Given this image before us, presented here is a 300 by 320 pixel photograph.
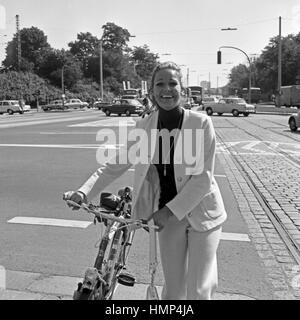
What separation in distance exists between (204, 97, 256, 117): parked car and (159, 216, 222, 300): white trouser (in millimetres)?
35704

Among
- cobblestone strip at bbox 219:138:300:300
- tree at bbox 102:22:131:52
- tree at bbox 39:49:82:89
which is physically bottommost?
cobblestone strip at bbox 219:138:300:300

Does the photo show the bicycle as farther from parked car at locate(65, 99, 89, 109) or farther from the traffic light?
parked car at locate(65, 99, 89, 109)

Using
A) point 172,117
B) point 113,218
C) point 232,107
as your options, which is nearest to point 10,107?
point 232,107

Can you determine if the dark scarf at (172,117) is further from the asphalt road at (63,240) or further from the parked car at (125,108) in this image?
the parked car at (125,108)

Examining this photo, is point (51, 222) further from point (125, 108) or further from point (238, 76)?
point (238, 76)

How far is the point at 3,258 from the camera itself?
179 inches

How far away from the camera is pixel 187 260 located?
9.01 ft

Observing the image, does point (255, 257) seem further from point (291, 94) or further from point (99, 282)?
point (291, 94)

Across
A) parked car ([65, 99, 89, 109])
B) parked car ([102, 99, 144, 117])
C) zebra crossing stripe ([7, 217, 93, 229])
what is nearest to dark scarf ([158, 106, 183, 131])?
zebra crossing stripe ([7, 217, 93, 229])

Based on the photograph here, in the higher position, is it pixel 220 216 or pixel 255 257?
pixel 220 216

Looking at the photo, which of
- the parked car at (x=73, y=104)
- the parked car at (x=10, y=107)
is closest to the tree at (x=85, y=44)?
the parked car at (x=73, y=104)

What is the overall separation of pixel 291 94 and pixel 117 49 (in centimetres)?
7008

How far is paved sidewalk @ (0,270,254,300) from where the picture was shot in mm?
3592
